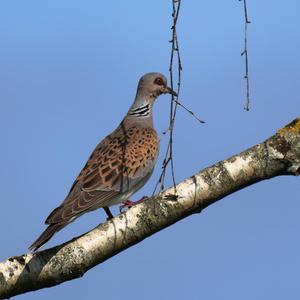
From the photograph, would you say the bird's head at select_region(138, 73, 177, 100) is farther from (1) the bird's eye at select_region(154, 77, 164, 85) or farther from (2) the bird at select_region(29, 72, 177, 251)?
(2) the bird at select_region(29, 72, 177, 251)

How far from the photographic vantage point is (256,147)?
4578 mm

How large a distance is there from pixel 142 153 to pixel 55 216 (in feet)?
5.03

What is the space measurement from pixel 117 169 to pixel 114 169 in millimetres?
31

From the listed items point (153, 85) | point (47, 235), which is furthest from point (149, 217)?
point (153, 85)

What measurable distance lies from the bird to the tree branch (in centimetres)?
101

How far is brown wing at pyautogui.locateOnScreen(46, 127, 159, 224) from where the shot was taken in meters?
6.02

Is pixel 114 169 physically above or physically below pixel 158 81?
below

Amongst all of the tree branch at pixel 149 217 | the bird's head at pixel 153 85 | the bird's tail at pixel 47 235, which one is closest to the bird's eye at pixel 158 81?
the bird's head at pixel 153 85

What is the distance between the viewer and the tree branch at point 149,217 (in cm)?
431

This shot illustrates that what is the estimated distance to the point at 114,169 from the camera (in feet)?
20.9

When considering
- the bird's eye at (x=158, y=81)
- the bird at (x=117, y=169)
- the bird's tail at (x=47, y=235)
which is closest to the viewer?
the bird's tail at (x=47, y=235)

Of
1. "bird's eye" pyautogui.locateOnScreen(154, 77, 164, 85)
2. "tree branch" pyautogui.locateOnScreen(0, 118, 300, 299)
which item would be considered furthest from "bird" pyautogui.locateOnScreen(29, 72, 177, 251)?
"tree branch" pyautogui.locateOnScreen(0, 118, 300, 299)

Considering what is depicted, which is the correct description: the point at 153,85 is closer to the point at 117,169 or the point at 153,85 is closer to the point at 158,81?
the point at 158,81

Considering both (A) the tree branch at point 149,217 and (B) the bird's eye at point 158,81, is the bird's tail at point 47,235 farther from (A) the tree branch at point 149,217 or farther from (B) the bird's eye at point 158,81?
(B) the bird's eye at point 158,81
